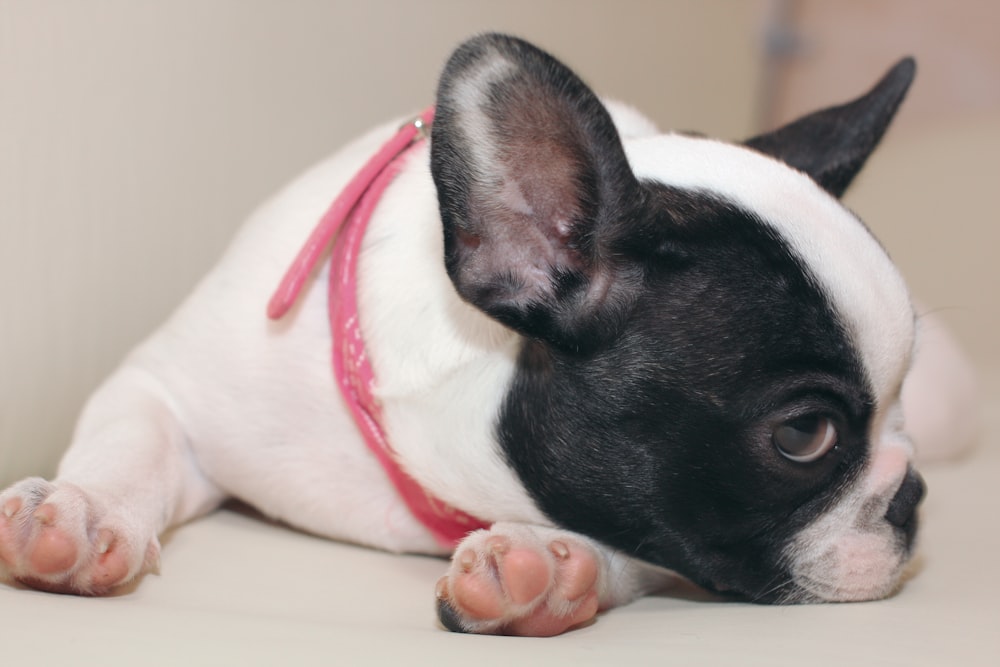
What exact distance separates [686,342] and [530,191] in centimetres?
27

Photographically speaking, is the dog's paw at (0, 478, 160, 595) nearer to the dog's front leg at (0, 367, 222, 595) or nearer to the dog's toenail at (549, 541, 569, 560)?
the dog's front leg at (0, 367, 222, 595)

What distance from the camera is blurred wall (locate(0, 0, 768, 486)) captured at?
2.00 m

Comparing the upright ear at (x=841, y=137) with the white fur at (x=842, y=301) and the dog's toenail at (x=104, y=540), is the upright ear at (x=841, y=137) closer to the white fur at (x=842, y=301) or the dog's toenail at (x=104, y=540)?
the white fur at (x=842, y=301)

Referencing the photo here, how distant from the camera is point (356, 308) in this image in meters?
1.71

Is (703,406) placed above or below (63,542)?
above

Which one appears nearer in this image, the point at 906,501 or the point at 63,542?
the point at 63,542

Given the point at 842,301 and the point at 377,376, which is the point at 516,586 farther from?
the point at 842,301

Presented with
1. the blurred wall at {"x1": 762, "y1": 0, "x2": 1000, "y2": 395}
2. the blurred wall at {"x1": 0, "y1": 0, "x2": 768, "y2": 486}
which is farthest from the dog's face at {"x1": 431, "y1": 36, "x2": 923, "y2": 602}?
the blurred wall at {"x1": 762, "y1": 0, "x2": 1000, "y2": 395}

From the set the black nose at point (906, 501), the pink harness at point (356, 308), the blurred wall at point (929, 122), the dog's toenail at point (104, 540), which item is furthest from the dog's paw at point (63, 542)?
the blurred wall at point (929, 122)

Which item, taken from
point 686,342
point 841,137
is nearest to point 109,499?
point 686,342

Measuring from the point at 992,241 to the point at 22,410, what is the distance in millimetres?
3857

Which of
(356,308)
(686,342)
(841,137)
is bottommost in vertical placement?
(356,308)

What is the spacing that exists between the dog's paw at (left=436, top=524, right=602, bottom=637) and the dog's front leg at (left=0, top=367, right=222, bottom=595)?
43 centimetres

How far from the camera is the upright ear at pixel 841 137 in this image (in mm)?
1882
